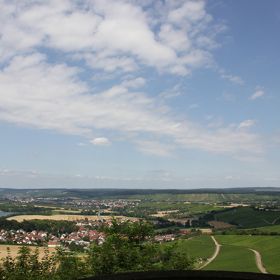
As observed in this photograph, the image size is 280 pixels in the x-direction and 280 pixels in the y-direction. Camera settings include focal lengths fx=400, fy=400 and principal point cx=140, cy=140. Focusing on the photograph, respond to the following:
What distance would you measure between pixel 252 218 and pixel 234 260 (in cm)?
9607

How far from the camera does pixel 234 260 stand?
8638 centimetres

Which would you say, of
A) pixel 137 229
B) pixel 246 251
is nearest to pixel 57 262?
pixel 137 229

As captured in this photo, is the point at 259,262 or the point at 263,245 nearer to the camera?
the point at 259,262

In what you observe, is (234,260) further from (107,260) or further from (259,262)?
(107,260)

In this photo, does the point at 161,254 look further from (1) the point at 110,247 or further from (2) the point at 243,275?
(2) the point at 243,275

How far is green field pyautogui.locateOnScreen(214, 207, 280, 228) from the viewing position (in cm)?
16311

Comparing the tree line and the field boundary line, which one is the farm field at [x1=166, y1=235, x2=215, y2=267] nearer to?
the field boundary line

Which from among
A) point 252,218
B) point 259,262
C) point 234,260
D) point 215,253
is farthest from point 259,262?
point 252,218

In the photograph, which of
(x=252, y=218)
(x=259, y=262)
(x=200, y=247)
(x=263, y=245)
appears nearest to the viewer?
(x=259, y=262)

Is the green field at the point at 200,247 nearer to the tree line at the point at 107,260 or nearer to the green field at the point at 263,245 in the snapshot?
the green field at the point at 263,245

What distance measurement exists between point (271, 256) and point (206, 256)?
14.6 metres

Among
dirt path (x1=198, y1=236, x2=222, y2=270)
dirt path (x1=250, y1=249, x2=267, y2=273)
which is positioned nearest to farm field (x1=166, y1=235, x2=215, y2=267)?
dirt path (x1=198, y1=236, x2=222, y2=270)

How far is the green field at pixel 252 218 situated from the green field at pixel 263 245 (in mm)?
38446

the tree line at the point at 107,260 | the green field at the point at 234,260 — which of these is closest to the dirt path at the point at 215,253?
the green field at the point at 234,260
